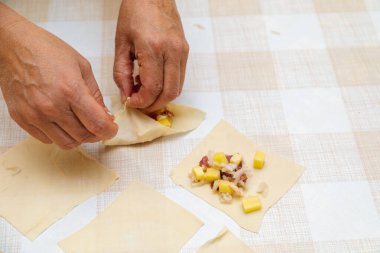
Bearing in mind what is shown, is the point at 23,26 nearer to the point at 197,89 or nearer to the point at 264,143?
the point at 197,89

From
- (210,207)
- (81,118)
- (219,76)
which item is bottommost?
(210,207)

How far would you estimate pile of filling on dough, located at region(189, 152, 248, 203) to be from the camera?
3.61 feet

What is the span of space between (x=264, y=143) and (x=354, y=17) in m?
0.58


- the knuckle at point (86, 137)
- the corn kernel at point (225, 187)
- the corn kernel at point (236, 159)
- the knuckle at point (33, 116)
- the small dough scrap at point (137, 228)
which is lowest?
the small dough scrap at point (137, 228)

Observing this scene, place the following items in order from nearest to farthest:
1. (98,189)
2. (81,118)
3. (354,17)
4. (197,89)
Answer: (81,118)
(98,189)
(197,89)
(354,17)

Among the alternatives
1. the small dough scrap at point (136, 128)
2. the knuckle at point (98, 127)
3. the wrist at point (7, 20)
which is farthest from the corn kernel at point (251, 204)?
the wrist at point (7, 20)

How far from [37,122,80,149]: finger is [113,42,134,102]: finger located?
18 cm

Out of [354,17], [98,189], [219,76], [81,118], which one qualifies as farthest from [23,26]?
[354,17]

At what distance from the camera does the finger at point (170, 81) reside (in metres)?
1.12

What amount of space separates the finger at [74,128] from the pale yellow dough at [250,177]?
23cm

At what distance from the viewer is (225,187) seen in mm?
1093

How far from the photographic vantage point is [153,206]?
43.4 inches

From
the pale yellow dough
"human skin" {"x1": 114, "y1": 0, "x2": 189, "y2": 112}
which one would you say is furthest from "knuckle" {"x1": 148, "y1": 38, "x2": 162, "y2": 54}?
the pale yellow dough

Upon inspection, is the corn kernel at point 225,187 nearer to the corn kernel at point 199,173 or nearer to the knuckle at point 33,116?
the corn kernel at point 199,173
